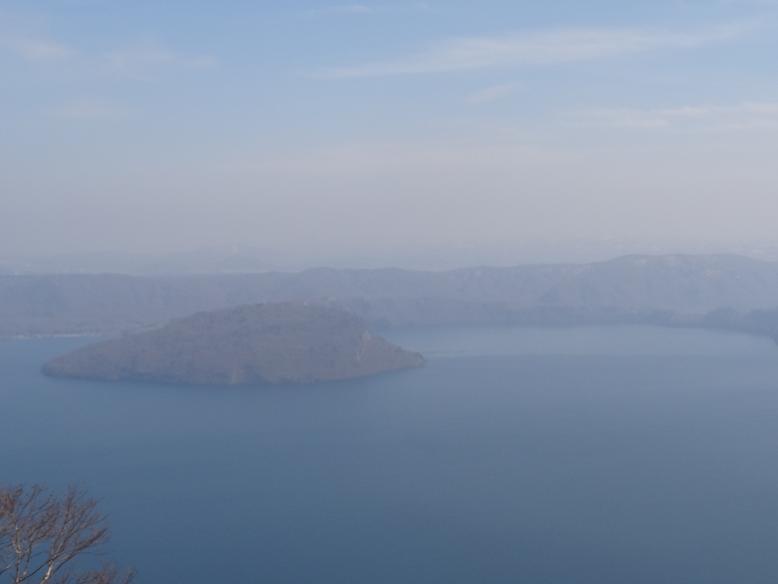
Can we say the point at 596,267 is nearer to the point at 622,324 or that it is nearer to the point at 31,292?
the point at 622,324

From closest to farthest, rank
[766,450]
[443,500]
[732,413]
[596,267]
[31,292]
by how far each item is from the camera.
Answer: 1. [443,500]
2. [766,450]
3. [732,413]
4. [31,292]
5. [596,267]

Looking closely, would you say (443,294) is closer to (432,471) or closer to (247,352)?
(247,352)

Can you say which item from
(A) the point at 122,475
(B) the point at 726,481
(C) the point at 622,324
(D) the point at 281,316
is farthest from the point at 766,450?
(C) the point at 622,324

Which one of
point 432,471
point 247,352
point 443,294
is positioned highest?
point 443,294

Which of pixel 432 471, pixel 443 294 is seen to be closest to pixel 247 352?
pixel 432 471

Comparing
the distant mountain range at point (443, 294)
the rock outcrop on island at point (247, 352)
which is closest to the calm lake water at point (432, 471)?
the rock outcrop on island at point (247, 352)
